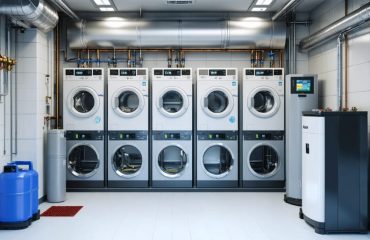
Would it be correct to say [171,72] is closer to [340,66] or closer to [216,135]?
[216,135]

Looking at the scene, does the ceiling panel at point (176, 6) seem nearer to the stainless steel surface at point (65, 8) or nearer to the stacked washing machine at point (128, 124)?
the stainless steel surface at point (65, 8)

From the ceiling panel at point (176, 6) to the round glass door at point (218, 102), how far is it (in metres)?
1.45

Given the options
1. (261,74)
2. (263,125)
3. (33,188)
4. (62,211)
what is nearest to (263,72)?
(261,74)

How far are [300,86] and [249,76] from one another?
107 cm

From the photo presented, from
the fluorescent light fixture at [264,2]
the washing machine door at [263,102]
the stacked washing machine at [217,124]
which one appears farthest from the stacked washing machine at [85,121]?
the fluorescent light fixture at [264,2]

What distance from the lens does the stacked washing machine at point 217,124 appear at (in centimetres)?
648

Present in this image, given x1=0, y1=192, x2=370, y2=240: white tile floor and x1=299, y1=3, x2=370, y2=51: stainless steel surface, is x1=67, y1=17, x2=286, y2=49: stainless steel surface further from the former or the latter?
x1=0, y1=192, x2=370, y2=240: white tile floor

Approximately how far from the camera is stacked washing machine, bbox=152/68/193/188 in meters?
6.48

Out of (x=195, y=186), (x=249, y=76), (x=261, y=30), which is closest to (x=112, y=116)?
(x=195, y=186)

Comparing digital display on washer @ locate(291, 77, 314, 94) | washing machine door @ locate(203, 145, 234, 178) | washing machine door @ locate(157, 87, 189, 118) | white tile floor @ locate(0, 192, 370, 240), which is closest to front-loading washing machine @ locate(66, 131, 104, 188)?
white tile floor @ locate(0, 192, 370, 240)

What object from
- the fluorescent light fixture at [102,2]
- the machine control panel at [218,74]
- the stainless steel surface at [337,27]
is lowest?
the machine control panel at [218,74]

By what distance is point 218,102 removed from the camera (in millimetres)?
6883

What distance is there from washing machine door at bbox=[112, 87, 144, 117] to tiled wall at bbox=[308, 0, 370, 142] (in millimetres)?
3054

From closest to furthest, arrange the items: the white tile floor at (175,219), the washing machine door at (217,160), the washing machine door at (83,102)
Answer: the white tile floor at (175,219) < the washing machine door at (83,102) < the washing machine door at (217,160)
